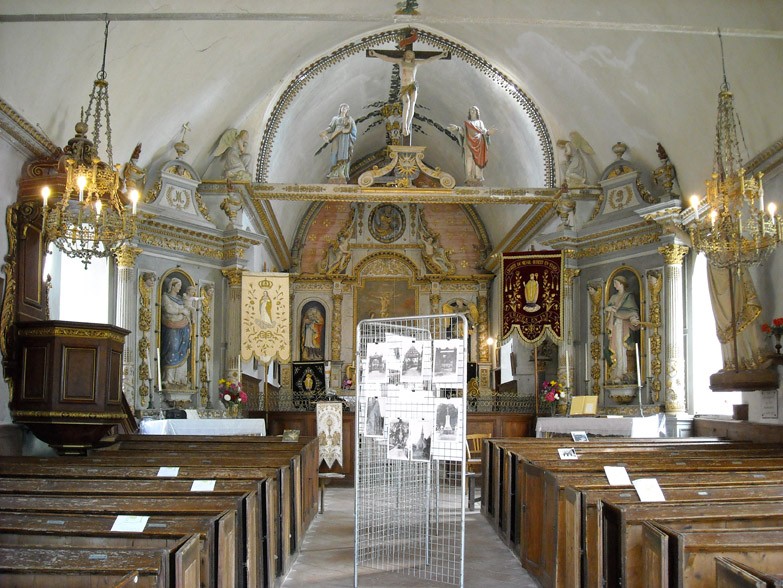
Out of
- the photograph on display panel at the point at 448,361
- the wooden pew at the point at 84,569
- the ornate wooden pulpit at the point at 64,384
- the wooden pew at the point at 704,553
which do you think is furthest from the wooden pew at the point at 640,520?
the ornate wooden pulpit at the point at 64,384

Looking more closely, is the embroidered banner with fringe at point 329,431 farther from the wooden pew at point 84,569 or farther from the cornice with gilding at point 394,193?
the wooden pew at point 84,569

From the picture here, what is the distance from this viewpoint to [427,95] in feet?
57.0

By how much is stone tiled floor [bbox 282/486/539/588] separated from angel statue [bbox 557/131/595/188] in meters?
6.54

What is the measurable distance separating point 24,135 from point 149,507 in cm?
515

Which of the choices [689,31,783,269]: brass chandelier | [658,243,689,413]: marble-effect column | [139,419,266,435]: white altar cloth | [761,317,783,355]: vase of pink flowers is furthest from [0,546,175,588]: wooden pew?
[658,243,689,413]: marble-effect column

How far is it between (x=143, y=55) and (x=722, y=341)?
299 inches

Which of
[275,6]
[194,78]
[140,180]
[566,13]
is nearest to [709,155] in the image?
[566,13]

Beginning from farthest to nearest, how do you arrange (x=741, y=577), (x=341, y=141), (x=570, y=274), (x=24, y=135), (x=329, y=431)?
(x=570, y=274), (x=341, y=141), (x=329, y=431), (x=24, y=135), (x=741, y=577)

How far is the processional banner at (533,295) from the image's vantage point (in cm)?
1402

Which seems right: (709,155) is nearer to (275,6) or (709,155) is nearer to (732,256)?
(732,256)

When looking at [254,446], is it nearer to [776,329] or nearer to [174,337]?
[174,337]

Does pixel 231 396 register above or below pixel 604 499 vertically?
above

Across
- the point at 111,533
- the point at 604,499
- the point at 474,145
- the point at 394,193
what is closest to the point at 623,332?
the point at 474,145

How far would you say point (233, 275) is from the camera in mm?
13898
